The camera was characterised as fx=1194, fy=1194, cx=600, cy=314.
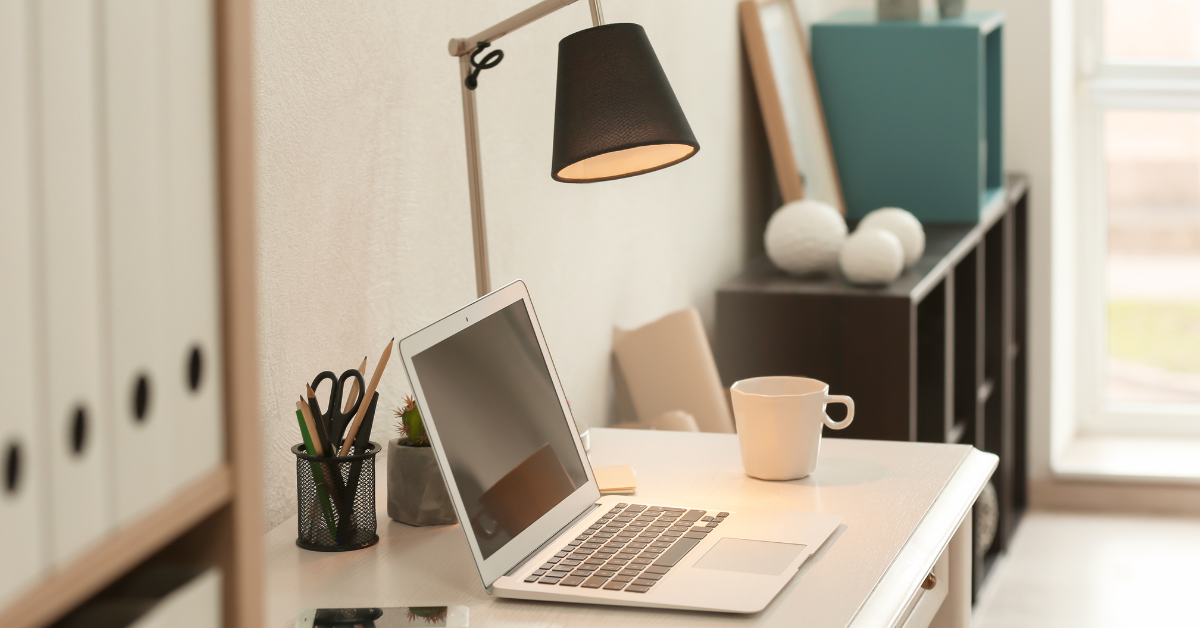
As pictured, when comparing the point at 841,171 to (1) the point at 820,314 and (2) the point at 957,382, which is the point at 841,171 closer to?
(2) the point at 957,382

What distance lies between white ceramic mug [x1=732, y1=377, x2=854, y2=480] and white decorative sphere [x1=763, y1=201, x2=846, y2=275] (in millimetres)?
1067

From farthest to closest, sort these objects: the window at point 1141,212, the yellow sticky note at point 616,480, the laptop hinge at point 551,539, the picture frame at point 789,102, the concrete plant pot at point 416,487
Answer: the window at point 1141,212 → the picture frame at point 789,102 → the yellow sticky note at point 616,480 → the concrete plant pot at point 416,487 → the laptop hinge at point 551,539

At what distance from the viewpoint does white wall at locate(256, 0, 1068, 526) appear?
1167 mm

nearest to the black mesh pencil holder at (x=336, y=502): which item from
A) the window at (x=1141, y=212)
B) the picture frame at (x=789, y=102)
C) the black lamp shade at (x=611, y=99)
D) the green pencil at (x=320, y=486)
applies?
the green pencil at (x=320, y=486)

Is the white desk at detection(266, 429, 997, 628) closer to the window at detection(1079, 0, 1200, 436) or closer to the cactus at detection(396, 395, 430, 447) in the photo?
the cactus at detection(396, 395, 430, 447)

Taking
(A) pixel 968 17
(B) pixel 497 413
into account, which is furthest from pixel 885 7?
(B) pixel 497 413

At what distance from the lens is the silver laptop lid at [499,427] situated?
3.18 feet

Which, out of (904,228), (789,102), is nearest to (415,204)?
(904,228)

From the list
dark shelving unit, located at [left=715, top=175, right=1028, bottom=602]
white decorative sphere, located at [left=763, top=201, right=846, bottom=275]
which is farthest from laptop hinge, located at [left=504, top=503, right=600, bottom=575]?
white decorative sphere, located at [left=763, top=201, right=846, bottom=275]

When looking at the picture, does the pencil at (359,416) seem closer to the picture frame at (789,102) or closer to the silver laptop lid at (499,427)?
the silver laptop lid at (499,427)

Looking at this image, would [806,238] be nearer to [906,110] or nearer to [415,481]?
[906,110]

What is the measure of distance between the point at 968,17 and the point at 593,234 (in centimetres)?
151

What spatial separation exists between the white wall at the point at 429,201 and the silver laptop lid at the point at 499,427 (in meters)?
0.22

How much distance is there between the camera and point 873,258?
216 cm
